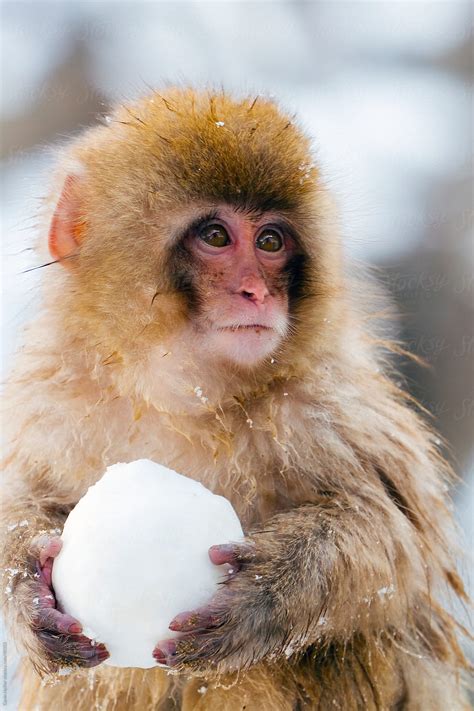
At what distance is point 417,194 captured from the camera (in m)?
3.86

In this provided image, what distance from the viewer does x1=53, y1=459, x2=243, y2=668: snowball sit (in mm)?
1604

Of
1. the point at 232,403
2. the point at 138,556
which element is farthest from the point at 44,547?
the point at 232,403

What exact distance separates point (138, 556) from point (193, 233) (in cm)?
78

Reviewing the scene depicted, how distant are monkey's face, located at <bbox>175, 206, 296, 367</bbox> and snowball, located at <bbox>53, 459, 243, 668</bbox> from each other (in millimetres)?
392

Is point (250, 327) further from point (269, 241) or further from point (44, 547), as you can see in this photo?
point (44, 547)

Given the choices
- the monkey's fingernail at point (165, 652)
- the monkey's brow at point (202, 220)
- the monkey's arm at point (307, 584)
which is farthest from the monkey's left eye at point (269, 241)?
the monkey's fingernail at point (165, 652)

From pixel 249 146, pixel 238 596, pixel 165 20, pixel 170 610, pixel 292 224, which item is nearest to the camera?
pixel 170 610

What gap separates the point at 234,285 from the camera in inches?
79.0

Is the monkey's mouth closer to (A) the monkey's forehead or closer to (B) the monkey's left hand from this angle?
(A) the monkey's forehead

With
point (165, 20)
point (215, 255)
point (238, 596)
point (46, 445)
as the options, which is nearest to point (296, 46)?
point (165, 20)

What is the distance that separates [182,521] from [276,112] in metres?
1.03

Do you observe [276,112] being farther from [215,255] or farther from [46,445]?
[46,445]

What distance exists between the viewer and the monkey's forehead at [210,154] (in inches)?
79.5

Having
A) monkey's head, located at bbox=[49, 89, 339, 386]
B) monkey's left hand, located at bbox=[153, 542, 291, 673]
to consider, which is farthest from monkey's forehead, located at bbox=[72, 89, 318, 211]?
monkey's left hand, located at bbox=[153, 542, 291, 673]
